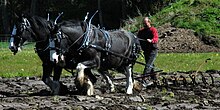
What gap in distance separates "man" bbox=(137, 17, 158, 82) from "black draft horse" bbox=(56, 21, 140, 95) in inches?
59.2

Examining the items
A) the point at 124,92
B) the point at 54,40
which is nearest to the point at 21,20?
the point at 54,40

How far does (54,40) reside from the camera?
501 inches

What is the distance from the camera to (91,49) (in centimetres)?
1291

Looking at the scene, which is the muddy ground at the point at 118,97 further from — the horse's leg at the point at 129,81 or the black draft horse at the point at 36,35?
the black draft horse at the point at 36,35

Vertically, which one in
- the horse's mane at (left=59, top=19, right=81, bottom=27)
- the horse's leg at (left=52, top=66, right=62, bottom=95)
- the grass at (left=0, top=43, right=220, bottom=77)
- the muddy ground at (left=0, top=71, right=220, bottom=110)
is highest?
the horse's mane at (left=59, top=19, right=81, bottom=27)

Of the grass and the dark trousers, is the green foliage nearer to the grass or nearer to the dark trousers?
the grass

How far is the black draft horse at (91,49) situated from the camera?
12.8m

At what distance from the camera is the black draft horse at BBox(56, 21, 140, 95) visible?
12.8 meters

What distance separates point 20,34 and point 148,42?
13.9ft

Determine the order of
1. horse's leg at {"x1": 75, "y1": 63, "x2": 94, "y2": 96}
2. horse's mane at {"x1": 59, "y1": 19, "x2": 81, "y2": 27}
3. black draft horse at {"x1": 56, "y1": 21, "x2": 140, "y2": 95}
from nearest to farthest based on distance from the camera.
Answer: horse's leg at {"x1": 75, "y1": 63, "x2": 94, "y2": 96}, black draft horse at {"x1": 56, "y1": 21, "x2": 140, "y2": 95}, horse's mane at {"x1": 59, "y1": 19, "x2": 81, "y2": 27}

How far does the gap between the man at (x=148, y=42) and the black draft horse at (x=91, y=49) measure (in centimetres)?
→ 150

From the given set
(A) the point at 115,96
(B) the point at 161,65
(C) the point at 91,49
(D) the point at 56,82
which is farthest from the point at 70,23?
(B) the point at 161,65

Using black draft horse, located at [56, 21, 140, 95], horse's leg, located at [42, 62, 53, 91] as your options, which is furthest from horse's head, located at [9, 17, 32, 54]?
horse's leg, located at [42, 62, 53, 91]

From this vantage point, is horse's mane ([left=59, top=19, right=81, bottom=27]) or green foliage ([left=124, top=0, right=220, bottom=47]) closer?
horse's mane ([left=59, top=19, right=81, bottom=27])
